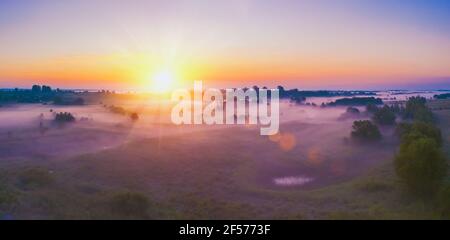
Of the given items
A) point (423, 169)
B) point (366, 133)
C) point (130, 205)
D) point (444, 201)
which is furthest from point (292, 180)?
point (366, 133)

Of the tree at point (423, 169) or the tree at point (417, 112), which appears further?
the tree at point (417, 112)

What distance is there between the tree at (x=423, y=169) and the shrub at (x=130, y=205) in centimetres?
2028

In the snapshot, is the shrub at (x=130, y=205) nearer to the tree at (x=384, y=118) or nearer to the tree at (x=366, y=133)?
the tree at (x=366, y=133)

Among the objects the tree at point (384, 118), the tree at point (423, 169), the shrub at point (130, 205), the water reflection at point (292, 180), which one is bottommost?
the water reflection at point (292, 180)

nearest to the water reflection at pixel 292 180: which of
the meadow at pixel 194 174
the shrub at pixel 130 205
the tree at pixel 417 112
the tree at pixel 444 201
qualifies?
the meadow at pixel 194 174

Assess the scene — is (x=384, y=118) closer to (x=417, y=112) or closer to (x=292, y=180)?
(x=417, y=112)

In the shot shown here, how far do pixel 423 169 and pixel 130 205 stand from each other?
22.3 m

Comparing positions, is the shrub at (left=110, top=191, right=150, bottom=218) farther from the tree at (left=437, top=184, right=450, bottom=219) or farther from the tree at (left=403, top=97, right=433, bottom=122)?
the tree at (left=403, top=97, right=433, bottom=122)

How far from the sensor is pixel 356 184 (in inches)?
1490

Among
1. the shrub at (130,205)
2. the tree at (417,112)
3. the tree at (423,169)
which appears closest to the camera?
the shrub at (130,205)

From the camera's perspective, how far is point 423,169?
32.7 meters

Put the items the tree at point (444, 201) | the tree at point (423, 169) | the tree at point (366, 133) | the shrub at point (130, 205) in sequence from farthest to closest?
1. the tree at point (366, 133)
2. the tree at point (423, 169)
3. the shrub at point (130, 205)
4. the tree at point (444, 201)

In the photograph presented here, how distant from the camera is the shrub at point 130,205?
28081 millimetres
